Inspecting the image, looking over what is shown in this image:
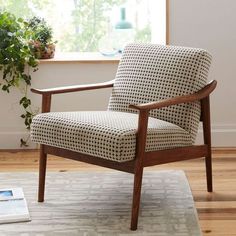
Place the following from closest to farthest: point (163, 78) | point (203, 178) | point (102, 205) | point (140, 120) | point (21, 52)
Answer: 1. point (140, 120)
2. point (102, 205)
3. point (163, 78)
4. point (203, 178)
5. point (21, 52)

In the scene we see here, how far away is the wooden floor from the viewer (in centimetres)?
284

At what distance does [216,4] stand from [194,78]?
1136 mm

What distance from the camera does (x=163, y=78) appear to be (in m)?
3.19

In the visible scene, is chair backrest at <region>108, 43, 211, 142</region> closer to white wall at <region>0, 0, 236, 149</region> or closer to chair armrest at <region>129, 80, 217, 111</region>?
chair armrest at <region>129, 80, 217, 111</region>

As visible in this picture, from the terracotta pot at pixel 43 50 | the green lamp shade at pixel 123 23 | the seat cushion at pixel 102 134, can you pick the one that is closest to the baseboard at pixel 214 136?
the terracotta pot at pixel 43 50

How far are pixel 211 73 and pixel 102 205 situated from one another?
1463mm

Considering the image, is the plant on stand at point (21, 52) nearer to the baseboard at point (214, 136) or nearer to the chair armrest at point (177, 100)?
the baseboard at point (214, 136)

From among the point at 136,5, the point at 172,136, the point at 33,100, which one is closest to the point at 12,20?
the point at 33,100

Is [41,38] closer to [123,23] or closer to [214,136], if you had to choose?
[123,23]

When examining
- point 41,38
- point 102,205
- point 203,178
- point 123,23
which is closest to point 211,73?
point 123,23

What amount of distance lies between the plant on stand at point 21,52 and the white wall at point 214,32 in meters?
0.85

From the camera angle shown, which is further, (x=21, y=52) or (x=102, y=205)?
(x=21, y=52)

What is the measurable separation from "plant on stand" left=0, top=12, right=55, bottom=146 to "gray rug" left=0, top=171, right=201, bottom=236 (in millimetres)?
709

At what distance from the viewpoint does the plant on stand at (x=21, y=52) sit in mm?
3973
